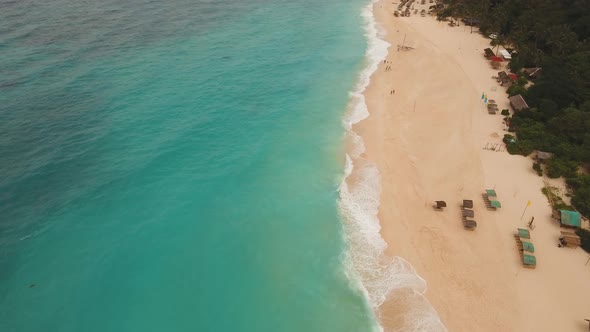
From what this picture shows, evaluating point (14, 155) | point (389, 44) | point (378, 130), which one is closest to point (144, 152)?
point (14, 155)

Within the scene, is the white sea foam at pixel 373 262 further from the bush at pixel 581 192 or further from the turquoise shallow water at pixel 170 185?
the bush at pixel 581 192

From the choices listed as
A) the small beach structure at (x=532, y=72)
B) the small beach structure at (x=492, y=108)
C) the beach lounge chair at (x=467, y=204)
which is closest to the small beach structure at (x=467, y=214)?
the beach lounge chair at (x=467, y=204)

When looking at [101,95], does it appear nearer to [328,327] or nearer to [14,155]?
[14,155]

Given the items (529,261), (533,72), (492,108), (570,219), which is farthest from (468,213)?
(533,72)

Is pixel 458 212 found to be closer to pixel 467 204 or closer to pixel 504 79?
pixel 467 204

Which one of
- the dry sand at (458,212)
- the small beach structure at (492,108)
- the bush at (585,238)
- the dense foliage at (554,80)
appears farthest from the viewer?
the small beach structure at (492,108)

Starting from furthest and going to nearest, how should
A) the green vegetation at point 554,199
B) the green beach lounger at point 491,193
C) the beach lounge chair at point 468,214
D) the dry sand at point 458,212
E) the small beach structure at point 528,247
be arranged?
the green beach lounger at point 491,193, the green vegetation at point 554,199, the beach lounge chair at point 468,214, the small beach structure at point 528,247, the dry sand at point 458,212

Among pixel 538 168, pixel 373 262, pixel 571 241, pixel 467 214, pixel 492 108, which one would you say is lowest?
pixel 373 262
